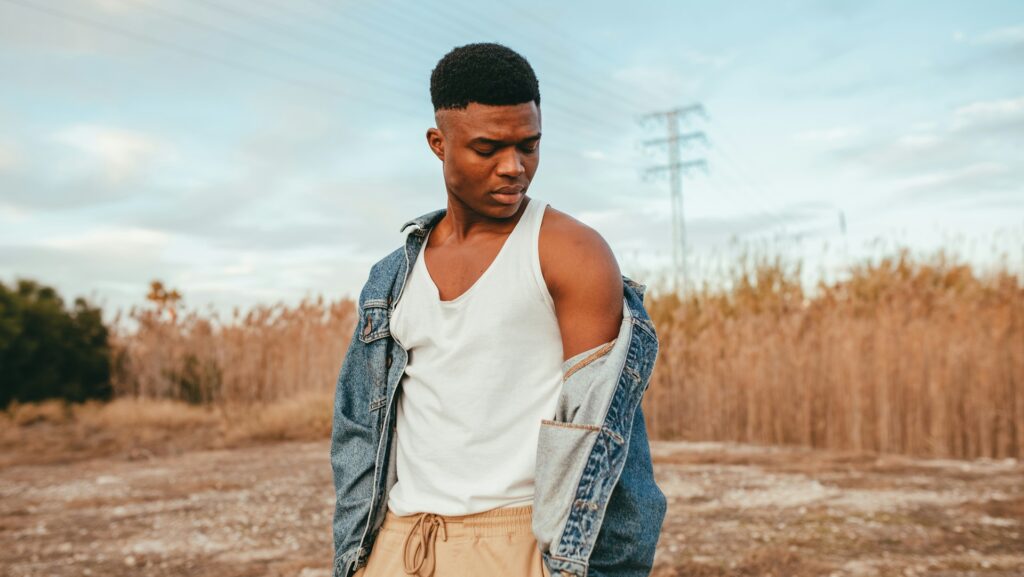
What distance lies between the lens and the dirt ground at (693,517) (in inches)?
173

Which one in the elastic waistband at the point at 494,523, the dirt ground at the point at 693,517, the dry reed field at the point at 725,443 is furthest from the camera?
the dry reed field at the point at 725,443

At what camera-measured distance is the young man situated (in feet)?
4.86

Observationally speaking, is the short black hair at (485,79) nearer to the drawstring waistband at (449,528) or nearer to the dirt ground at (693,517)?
the drawstring waistband at (449,528)

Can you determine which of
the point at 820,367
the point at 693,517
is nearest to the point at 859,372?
the point at 820,367

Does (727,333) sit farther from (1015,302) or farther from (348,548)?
(348,548)

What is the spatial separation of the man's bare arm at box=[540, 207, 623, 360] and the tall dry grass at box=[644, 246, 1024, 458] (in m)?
6.34

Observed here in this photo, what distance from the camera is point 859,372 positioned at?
7.24 metres

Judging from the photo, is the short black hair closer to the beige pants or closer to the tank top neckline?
the tank top neckline

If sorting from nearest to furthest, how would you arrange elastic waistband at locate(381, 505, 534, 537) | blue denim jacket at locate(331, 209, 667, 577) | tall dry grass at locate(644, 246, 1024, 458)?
blue denim jacket at locate(331, 209, 667, 577) < elastic waistband at locate(381, 505, 534, 537) < tall dry grass at locate(644, 246, 1024, 458)

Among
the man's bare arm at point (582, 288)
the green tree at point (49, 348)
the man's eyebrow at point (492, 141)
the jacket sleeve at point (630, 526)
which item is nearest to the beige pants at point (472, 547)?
the jacket sleeve at point (630, 526)

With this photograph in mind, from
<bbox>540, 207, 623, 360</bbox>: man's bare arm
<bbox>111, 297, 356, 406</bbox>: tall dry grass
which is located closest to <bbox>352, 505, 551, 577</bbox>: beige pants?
<bbox>540, 207, 623, 360</bbox>: man's bare arm

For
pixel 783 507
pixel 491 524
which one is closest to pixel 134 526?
pixel 783 507

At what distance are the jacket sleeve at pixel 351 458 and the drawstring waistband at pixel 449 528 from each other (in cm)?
17

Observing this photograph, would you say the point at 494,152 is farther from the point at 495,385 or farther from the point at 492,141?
the point at 495,385
